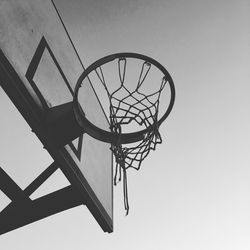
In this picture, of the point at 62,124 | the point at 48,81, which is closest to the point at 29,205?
the point at 62,124

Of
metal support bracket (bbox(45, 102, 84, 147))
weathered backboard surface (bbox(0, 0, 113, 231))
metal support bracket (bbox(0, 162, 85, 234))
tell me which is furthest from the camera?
metal support bracket (bbox(0, 162, 85, 234))

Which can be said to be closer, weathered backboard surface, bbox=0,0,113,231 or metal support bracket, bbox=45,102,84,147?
weathered backboard surface, bbox=0,0,113,231

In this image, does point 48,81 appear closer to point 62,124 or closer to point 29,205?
point 62,124

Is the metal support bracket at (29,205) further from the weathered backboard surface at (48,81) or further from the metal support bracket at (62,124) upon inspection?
the metal support bracket at (62,124)

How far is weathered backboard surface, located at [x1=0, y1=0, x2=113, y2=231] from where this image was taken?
6.50 feet

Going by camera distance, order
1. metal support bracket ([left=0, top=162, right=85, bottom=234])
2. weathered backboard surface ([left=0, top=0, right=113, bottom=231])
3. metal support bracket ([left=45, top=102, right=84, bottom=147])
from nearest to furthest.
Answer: weathered backboard surface ([left=0, top=0, right=113, bottom=231]) < metal support bracket ([left=45, top=102, right=84, bottom=147]) < metal support bracket ([left=0, top=162, right=85, bottom=234])

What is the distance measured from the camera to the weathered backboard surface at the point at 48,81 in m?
1.98

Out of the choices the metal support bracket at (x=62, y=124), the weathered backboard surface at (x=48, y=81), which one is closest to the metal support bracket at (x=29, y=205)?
the weathered backboard surface at (x=48, y=81)

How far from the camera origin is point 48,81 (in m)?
2.33

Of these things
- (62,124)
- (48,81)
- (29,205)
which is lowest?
(29,205)

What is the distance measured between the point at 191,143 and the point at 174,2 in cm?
175

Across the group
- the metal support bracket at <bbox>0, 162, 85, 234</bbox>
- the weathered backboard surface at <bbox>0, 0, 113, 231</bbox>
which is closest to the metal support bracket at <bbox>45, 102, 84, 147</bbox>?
the weathered backboard surface at <bbox>0, 0, 113, 231</bbox>

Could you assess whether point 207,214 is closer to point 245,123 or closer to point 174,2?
point 245,123

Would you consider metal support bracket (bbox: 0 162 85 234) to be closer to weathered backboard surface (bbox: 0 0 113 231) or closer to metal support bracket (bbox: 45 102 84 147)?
weathered backboard surface (bbox: 0 0 113 231)
